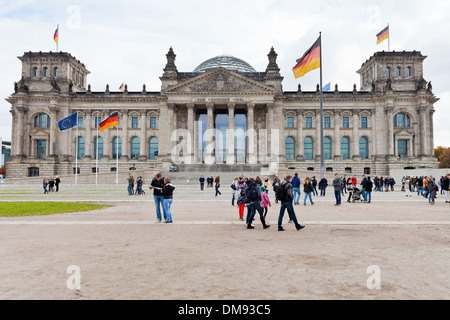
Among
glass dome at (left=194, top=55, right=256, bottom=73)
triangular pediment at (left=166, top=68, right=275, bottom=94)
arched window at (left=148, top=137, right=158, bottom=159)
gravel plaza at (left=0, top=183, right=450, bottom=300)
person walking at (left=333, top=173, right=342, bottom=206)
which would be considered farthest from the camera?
glass dome at (left=194, top=55, right=256, bottom=73)

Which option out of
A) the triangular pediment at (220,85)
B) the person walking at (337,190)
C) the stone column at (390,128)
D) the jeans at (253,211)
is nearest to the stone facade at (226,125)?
the stone column at (390,128)

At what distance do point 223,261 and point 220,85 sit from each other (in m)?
55.7

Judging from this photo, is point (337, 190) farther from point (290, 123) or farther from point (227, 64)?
point (227, 64)

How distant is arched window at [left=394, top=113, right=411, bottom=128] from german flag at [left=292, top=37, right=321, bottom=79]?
141 feet

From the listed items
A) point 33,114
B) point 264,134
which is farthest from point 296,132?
point 33,114

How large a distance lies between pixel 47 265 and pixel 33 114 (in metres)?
67.8

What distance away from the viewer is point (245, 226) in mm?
12211

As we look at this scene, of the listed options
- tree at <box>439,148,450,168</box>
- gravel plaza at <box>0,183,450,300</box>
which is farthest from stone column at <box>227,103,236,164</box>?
tree at <box>439,148,450,168</box>

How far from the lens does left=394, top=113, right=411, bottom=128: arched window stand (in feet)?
213

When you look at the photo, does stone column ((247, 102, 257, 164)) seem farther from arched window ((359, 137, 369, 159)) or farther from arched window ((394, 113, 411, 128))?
arched window ((394, 113, 411, 128))

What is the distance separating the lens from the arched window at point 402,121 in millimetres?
64875

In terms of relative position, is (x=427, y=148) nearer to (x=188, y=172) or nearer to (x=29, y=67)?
(x=188, y=172)

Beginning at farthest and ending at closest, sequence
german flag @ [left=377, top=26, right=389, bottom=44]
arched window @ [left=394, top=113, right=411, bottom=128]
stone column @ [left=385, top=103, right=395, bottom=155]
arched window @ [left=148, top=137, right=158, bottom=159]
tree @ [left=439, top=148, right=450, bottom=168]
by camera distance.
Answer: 1. tree @ [left=439, top=148, right=450, bottom=168]
2. arched window @ [left=148, top=137, right=158, bottom=159]
3. arched window @ [left=394, top=113, right=411, bottom=128]
4. stone column @ [left=385, top=103, right=395, bottom=155]
5. german flag @ [left=377, top=26, right=389, bottom=44]
